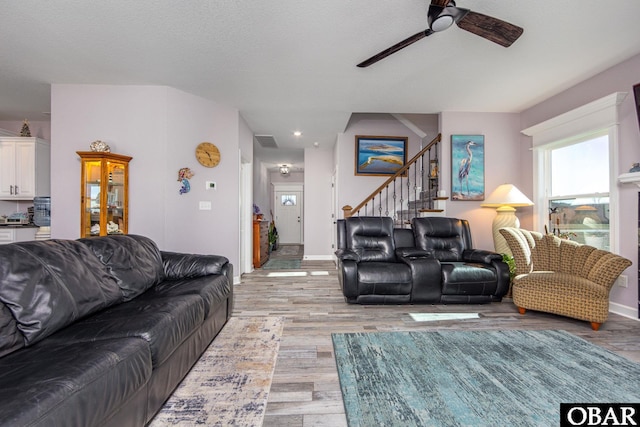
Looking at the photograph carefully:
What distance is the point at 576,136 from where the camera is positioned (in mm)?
3488

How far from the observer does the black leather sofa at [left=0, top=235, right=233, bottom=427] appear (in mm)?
908

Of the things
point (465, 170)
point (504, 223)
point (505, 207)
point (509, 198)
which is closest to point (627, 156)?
point (509, 198)

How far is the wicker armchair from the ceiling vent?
4.59 metres

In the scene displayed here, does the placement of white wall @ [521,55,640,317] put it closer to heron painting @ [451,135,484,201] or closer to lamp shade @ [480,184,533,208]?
lamp shade @ [480,184,533,208]

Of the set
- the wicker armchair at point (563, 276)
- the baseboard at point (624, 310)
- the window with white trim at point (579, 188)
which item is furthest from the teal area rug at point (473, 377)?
the window with white trim at point (579, 188)

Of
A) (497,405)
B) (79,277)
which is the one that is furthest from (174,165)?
(497,405)

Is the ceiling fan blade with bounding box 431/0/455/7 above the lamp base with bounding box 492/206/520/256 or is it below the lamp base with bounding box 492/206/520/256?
above

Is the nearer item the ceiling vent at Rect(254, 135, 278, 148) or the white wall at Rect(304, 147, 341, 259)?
the ceiling vent at Rect(254, 135, 278, 148)

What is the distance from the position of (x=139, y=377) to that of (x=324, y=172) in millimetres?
5824

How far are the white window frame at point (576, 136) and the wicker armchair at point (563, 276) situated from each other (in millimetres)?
615

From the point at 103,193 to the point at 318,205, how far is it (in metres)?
4.10

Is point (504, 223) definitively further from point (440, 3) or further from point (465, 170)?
point (440, 3)

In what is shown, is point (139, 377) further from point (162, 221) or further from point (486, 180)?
point (486, 180)

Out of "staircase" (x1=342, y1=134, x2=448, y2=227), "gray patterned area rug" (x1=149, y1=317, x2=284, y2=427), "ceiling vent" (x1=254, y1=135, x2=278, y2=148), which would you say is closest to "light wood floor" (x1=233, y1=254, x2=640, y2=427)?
"gray patterned area rug" (x1=149, y1=317, x2=284, y2=427)
